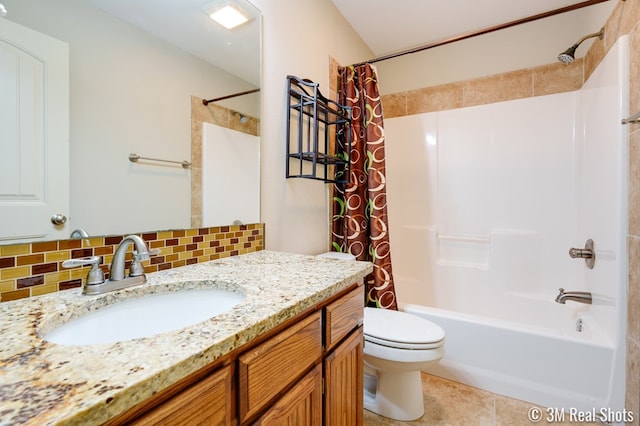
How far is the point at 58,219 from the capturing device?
0.74m

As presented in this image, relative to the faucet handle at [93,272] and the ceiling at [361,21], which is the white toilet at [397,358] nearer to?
the faucet handle at [93,272]

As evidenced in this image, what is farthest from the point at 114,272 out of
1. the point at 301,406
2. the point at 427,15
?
the point at 427,15

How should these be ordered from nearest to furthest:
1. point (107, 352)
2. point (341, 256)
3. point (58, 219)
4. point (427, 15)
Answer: point (107, 352) < point (58, 219) < point (341, 256) < point (427, 15)

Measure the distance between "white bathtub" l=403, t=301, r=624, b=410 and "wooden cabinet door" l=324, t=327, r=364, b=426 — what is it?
873 mm

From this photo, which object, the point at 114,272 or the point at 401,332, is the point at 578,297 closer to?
the point at 401,332

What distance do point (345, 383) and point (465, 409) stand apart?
965mm

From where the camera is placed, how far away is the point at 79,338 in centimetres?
61

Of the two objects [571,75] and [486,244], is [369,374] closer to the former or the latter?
[486,244]

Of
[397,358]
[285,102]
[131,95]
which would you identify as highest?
[285,102]

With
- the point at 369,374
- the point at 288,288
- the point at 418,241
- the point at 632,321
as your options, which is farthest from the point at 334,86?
the point at 632,321

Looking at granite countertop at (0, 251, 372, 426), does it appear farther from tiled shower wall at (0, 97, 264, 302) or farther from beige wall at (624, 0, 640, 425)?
beige wall at (624, 0, 640, 425)

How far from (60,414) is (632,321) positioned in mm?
1904

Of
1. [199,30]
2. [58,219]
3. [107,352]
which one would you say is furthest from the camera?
[199,30]

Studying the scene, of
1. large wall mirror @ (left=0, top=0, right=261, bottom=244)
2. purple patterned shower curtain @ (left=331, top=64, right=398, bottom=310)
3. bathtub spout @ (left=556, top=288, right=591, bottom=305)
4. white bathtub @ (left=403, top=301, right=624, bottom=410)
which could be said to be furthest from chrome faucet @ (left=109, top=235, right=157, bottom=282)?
bathtub spout @ (left=556, top=288, right=591, bottom=305)
